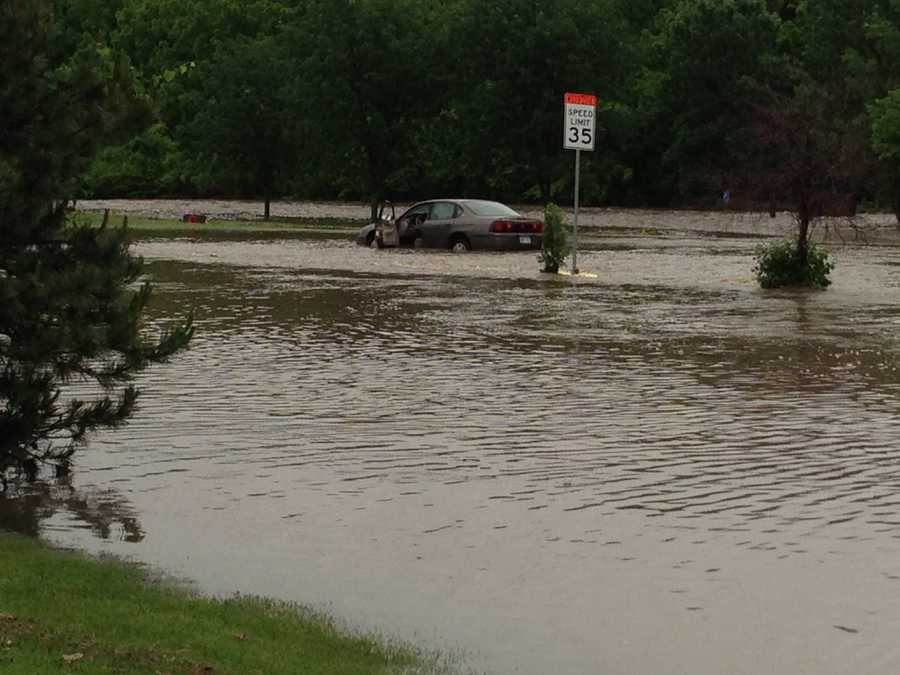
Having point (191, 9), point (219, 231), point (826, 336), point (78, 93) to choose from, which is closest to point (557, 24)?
point (219, 231)

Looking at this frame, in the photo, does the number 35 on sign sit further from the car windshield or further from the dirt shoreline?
the dirt shoreline

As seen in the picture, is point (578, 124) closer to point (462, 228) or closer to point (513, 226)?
point (513, 226)

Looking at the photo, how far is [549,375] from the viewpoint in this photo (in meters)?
15.5

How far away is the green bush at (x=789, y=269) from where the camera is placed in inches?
1024

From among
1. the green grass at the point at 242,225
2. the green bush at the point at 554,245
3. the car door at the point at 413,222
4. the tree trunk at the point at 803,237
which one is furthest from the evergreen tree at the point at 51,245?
the green grass at the point at 242,225

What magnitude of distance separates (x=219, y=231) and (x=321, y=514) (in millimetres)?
Answer: 40942

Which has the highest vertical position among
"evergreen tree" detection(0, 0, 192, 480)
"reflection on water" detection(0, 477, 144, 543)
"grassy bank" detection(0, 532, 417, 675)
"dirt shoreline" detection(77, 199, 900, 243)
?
"evergreen tree" detection(0, 0, 192, 480)

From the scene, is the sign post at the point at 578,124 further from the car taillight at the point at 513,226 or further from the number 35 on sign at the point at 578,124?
the car taillight at the point at 513,226

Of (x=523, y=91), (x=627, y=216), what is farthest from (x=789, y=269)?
(x=523, y=91)

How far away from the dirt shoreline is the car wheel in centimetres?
1016

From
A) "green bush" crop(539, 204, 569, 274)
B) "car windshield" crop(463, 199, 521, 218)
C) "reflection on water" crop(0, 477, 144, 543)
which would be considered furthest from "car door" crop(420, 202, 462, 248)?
"reflection on water" crop(0, 477, 144, 543)

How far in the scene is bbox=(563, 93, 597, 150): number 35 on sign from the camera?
2809 cm

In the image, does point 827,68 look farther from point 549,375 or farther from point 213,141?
point 549,375

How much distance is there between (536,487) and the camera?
1029cm
